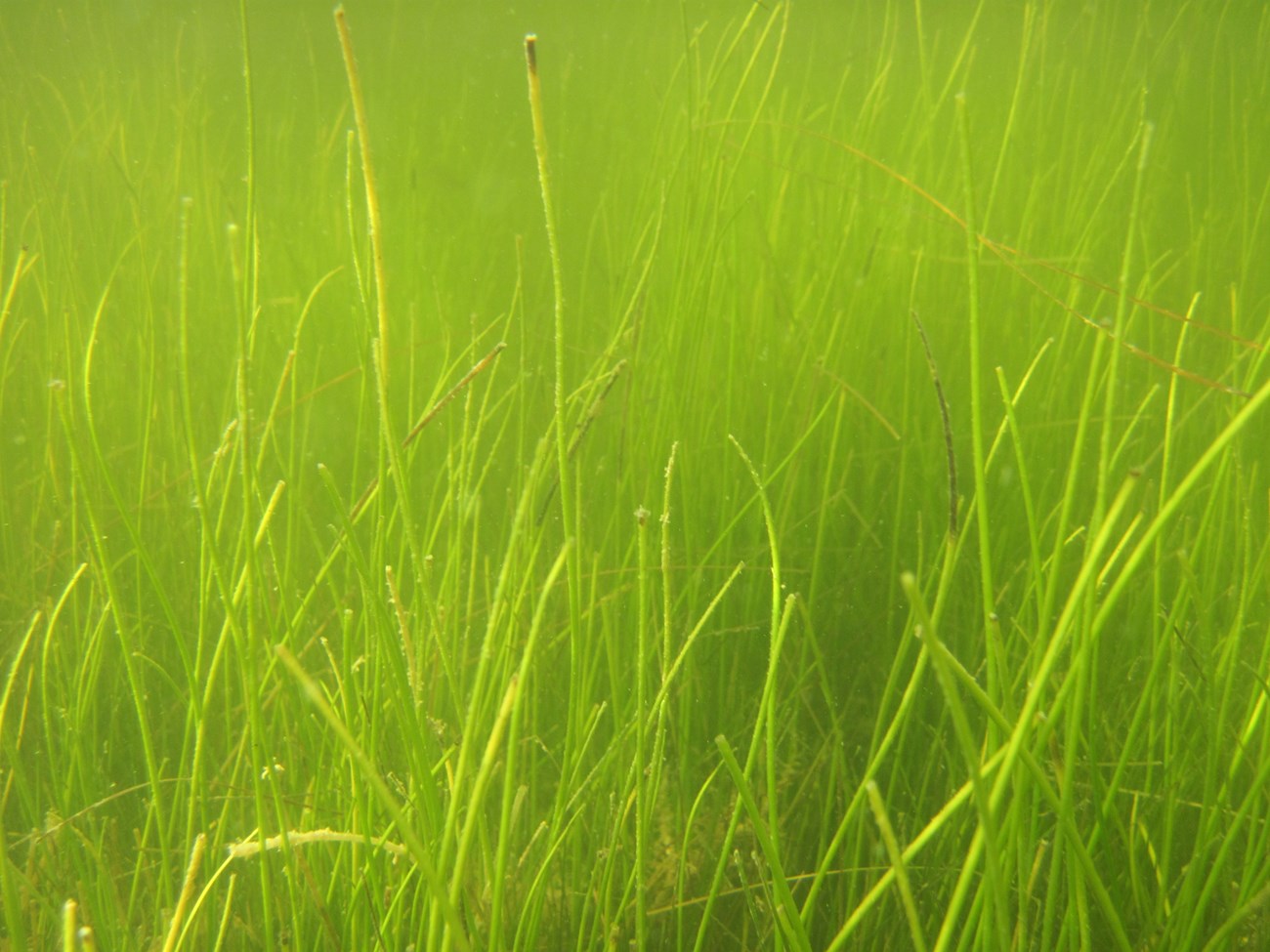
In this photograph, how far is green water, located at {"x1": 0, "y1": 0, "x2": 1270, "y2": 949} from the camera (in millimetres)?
498

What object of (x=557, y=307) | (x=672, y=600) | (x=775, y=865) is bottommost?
(x=672, y=600)

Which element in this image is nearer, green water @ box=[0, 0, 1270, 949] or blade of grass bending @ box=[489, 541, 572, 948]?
blade of grass bending @ box=[489, 541, 572, 948]

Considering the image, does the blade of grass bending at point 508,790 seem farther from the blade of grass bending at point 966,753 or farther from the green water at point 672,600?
the blade of grass bending at point 966,753

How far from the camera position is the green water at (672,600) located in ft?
1.63

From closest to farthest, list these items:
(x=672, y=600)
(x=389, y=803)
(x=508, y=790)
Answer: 1. (x=389, y=803)
2. (x=508, y=790)
3. (x=672, y=600)

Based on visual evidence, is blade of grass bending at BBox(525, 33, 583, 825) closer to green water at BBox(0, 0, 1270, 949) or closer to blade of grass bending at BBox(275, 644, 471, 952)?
green water at BBox(0, 0, 1270, 949)

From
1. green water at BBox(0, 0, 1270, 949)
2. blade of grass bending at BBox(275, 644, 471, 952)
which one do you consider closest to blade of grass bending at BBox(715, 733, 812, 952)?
green water at BBox(0, 0, 1270, 949)

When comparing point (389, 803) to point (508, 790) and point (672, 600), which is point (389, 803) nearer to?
point (508, 790)

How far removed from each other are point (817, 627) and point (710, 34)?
10899 mm

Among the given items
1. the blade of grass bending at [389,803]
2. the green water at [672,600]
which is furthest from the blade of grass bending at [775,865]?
the blade of grass bending at [389,803]

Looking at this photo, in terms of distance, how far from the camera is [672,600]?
107 centimetres

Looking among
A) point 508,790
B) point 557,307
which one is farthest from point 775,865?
point 557,307

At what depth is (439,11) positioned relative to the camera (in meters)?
11.1

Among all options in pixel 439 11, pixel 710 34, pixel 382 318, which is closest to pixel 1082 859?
pixel 382 318
